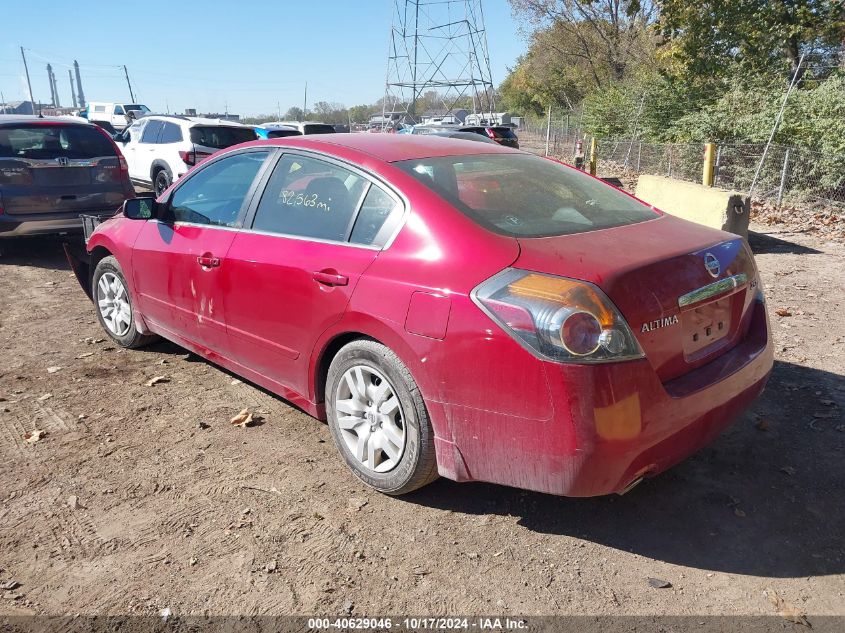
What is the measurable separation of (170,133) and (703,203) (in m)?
10.4

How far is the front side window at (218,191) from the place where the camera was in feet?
13.1

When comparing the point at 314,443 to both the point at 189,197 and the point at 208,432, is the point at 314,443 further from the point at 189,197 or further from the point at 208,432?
the point at 189,197

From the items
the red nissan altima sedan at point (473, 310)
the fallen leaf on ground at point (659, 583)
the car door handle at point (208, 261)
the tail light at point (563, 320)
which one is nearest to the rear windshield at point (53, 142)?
the red nissan altima sedan at point (473, 310)

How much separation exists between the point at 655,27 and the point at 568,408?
25.1 metres

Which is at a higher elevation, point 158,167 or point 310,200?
point 310,200

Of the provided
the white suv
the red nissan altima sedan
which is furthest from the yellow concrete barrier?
the white suv

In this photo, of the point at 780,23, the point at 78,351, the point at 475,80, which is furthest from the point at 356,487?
the point at 475,80

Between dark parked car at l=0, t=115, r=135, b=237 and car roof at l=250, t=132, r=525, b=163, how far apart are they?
5167 millimetres

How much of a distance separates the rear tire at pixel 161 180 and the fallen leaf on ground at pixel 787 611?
1338 centimetres

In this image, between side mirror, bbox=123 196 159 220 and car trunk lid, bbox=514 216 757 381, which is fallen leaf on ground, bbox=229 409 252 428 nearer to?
side mirror, bbox=123 196 159 220

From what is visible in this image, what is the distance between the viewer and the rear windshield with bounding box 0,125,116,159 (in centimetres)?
789

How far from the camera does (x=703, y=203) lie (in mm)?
8359

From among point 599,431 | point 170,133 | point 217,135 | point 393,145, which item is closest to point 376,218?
point 393,145

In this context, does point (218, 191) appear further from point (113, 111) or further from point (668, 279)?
point (113, 111)
